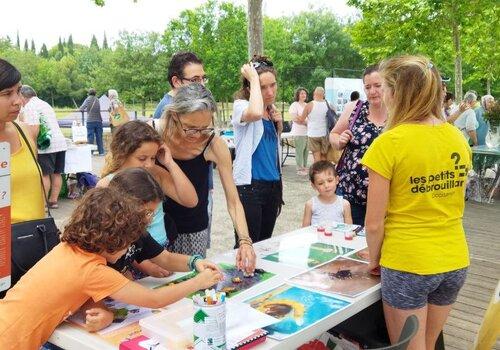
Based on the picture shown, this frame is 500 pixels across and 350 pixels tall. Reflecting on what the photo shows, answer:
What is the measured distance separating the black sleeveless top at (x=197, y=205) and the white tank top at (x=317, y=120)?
21.0ft

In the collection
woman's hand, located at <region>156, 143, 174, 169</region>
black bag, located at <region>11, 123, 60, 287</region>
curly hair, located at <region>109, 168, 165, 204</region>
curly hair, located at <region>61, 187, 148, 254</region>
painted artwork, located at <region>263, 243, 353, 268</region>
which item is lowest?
painted artwork, located at <region>263, 243, 353, 268</region>

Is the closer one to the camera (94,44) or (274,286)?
(274,286)

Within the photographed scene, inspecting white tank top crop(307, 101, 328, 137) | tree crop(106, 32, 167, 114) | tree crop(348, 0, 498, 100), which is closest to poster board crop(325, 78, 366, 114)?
tree crop(348, 0, 498, 100)

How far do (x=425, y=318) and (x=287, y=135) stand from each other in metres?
9.10

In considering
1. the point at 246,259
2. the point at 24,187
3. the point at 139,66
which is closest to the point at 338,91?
the point at 246,259

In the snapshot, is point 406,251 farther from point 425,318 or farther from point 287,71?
point 287,71

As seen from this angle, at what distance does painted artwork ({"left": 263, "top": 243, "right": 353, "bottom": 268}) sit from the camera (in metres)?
2.26

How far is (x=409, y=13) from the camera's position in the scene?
14.3 m

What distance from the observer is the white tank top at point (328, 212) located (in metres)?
3.20

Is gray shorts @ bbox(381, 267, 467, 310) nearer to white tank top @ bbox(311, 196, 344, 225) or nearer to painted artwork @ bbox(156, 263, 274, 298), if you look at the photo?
painted artwork @ bbox(156, 263, 274, 298)

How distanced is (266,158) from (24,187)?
1.34 metres

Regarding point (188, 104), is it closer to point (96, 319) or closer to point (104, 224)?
point (104, 224)

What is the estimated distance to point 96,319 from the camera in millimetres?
1548

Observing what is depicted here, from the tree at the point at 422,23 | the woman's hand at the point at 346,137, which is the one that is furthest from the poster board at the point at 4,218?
the tree at the point at 422,23
